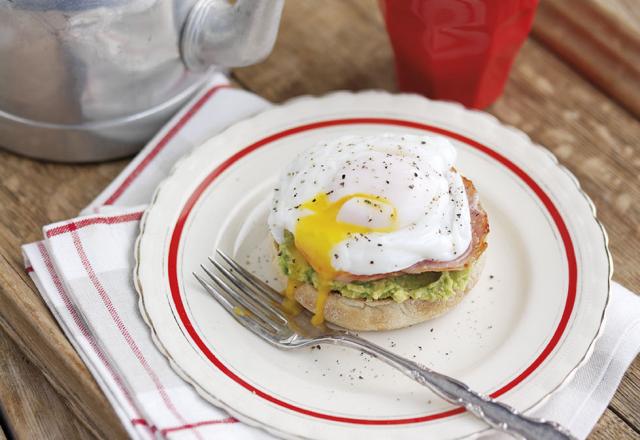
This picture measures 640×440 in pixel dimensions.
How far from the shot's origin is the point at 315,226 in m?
1.81

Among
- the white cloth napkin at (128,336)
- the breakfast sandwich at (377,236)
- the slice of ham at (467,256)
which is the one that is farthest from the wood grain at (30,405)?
the slice of ham at (467,256)

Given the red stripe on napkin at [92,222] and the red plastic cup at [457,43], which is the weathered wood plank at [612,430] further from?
the red stripe on napkin at [92,222]

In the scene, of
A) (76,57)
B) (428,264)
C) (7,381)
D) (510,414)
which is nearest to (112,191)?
(76,57)

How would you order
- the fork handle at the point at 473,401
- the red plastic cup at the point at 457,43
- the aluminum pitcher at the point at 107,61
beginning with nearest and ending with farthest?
the fork handle at the point at 473,401 < the aluminum pitcher at the point at 107,61 < the red plastic cup at the point at 457,43

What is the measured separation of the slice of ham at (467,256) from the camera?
179 centimetres

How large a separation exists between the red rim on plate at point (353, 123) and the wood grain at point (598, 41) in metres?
0.60

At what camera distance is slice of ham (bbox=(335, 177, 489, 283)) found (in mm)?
1789

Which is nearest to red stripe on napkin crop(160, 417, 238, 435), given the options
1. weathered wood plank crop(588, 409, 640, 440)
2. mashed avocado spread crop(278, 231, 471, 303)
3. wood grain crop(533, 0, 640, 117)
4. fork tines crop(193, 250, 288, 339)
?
fork tines crop(193, 250, 288, 339)

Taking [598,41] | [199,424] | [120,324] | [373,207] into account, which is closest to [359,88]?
[598,41]

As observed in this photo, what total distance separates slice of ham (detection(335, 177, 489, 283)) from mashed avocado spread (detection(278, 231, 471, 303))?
0.03 meters

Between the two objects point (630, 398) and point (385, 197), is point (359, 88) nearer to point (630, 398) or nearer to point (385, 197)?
point (385, 197)

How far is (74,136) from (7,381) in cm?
66

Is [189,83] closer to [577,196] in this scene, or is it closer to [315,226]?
[315,226]

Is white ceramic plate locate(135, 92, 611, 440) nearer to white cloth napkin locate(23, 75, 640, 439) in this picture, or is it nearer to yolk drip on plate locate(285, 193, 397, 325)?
white cloth napkin locate(23, 75, 640, 439)
